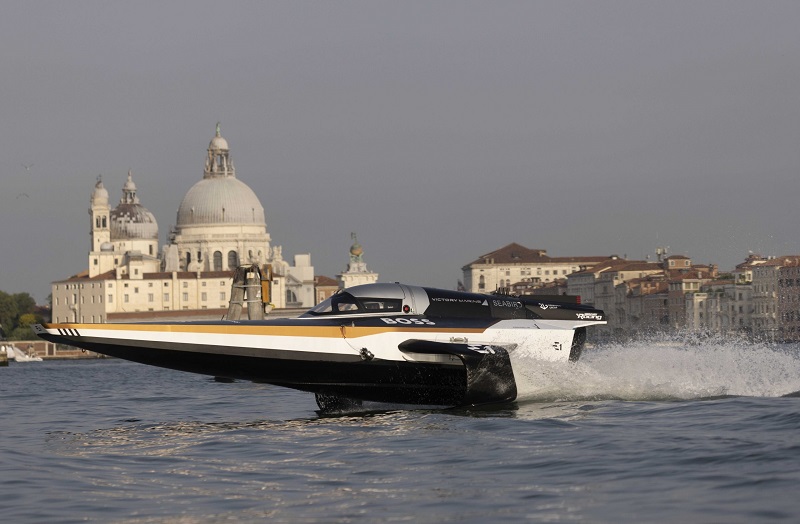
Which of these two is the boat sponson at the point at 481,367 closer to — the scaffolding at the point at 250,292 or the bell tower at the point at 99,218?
the scaffolding at the point at 250,292

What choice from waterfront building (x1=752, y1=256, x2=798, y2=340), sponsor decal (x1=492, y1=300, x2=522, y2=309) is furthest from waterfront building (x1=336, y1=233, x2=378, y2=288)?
sponsor decal (x1=492, y1=300, x2=522, y2=309)

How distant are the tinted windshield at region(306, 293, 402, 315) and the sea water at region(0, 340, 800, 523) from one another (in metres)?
1.51

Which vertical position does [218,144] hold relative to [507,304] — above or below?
above

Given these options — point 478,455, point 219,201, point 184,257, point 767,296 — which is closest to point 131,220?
point 184,257

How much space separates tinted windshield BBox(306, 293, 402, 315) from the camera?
20.1 meters

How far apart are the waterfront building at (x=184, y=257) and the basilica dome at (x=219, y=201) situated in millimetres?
120

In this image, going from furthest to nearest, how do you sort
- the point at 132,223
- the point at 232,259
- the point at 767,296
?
the point at 132,223
the point at 232,259
the point at 767,296

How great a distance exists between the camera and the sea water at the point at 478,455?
37.8 ft

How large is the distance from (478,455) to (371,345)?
5.17 meters

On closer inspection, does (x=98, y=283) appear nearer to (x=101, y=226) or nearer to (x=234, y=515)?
(x=101, y=226)

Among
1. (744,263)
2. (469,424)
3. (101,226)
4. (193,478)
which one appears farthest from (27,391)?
(101,226)

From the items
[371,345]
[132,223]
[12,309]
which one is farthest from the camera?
[132,223]

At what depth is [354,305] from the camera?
20.1m

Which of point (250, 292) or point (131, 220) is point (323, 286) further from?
point (250, 292)
